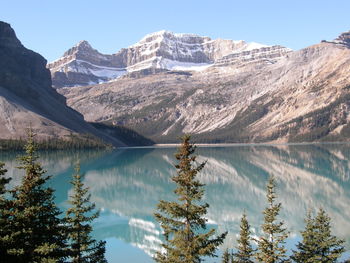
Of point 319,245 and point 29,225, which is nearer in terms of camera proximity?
point 29,225

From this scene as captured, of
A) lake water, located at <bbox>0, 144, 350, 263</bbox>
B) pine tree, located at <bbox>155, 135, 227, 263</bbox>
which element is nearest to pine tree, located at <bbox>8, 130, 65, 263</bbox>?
pine tree, located at <bbox>155, 135, 227, 263</bbox>

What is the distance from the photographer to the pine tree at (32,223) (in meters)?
16.5

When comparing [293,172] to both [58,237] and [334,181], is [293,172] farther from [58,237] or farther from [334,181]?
[58,237]

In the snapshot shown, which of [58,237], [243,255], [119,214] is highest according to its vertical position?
→ [58,237]

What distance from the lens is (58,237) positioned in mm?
18406

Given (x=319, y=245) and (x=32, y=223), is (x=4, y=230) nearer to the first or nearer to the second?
(x=32, y=223)

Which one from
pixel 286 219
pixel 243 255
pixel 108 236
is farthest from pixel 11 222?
pixel 286 219

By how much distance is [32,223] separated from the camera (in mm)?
16766

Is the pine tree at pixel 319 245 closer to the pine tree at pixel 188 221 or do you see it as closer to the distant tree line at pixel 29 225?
the pine tree at pixel 188 221

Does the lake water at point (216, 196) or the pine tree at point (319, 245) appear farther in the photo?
the lake water at point (216, 196)

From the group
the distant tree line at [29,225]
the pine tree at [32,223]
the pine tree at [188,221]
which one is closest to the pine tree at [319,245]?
the pine tree at [188,221]

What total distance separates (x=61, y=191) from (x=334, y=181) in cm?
6214

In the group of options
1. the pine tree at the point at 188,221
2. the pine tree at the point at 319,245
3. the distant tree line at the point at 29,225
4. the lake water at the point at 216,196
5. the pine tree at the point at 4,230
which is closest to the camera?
the pine tree at the point at 4,230

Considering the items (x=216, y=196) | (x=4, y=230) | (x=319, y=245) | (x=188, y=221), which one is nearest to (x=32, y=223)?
(x=4, y=230)
